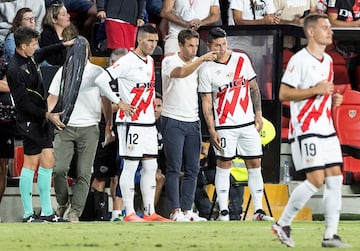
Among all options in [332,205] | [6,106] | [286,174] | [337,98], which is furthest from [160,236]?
[286,174]

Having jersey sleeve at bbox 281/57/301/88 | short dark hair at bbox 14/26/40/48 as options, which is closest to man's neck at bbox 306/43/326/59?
jersey sleeve at bbox 281/57/301/88

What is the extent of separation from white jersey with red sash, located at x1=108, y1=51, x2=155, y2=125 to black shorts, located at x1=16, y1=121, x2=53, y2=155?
3.12 feet

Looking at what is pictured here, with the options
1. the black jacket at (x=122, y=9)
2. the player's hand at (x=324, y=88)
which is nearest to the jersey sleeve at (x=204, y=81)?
the black jacket at (x=122, y=9)

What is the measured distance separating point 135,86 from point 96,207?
6.38ft

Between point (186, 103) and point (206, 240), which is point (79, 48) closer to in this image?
point (186, 103)

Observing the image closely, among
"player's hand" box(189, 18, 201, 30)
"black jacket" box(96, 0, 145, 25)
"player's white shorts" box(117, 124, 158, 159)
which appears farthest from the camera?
"black jacket" box(96, 0, 145, 25)

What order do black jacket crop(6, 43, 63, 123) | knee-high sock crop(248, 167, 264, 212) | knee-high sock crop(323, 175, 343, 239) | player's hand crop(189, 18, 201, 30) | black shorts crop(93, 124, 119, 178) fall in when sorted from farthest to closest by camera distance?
player's hand crop(189, 18, 201, 30), black shorts crop(93, 124, 119, 178), knee-high sock crop(248, 167, 264, 212), black jacket crop(6, 43, 63, 123), knee-high sock crop(323, 175, 343, 239)

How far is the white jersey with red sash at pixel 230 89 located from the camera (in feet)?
50.6

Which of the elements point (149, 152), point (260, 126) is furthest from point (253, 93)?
point (149, 152)

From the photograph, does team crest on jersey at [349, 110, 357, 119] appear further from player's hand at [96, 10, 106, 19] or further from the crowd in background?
player's hand at [96, 10, 106, 19]

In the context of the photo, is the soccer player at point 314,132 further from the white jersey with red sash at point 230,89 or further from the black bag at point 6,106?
the black bag at point 6,106

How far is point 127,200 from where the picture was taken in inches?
591

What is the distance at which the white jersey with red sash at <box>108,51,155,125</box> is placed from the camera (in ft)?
49.2

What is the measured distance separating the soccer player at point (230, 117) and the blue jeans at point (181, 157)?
0.26 meters
